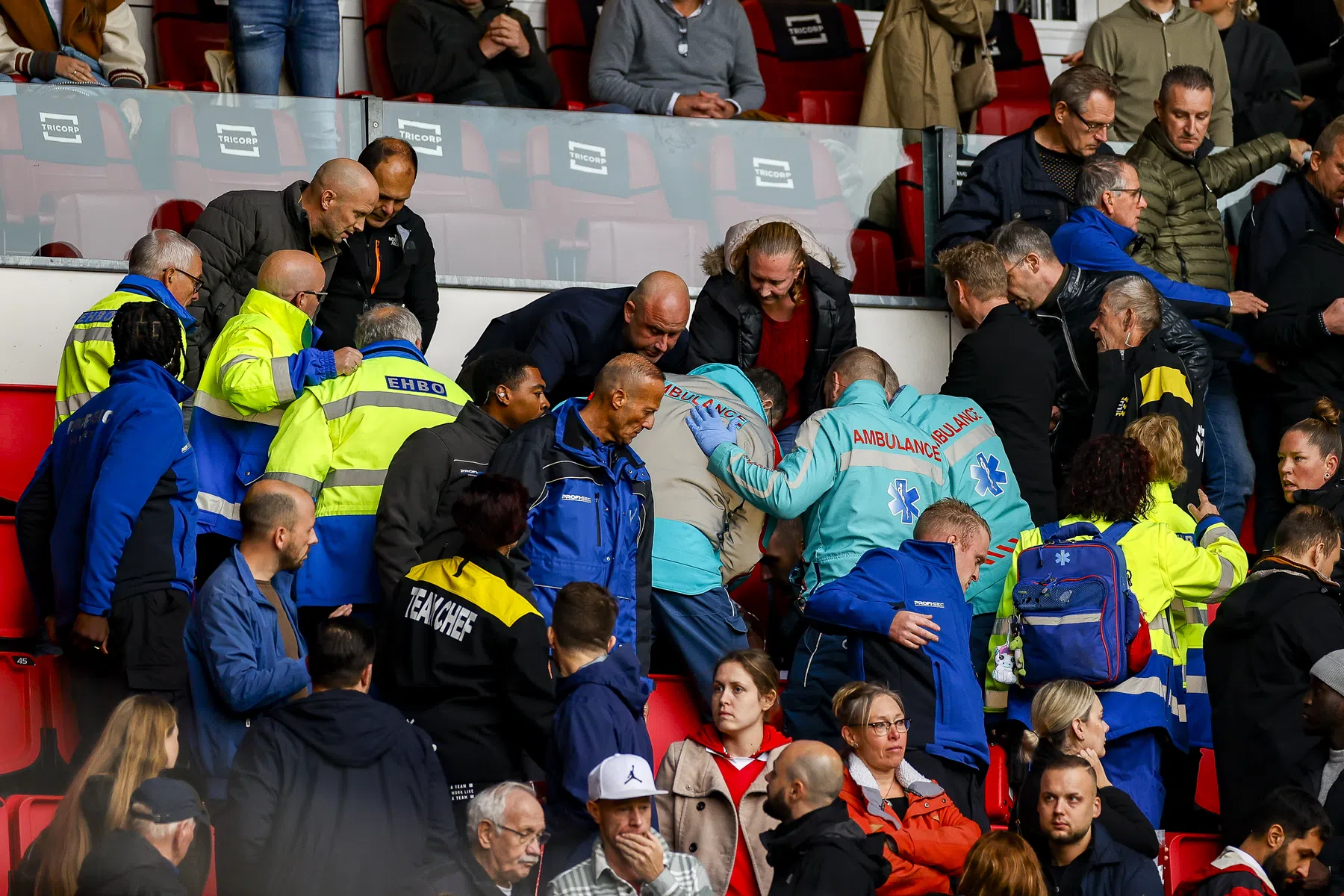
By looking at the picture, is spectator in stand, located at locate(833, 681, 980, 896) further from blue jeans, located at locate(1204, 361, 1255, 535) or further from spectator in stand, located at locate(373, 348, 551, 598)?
blue jeans, located at locate(1204, 361, 1255, 535)

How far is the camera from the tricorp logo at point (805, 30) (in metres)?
11.9

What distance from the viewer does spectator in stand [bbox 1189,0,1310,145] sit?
10.9m

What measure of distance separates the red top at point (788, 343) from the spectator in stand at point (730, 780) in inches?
75.7

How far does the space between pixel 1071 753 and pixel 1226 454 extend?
3.14 metres

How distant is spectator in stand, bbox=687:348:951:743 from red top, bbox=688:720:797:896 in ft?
1.31

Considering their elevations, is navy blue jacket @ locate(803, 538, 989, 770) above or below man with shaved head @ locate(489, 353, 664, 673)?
below

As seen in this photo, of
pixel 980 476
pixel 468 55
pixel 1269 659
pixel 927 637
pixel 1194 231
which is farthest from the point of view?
pixel 468 55

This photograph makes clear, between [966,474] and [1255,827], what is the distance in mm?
1801

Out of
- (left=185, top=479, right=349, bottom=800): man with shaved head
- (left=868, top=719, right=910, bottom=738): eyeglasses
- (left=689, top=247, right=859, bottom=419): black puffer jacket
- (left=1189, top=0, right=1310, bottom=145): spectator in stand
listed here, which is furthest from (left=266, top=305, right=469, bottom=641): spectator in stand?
(left=1189, top=0, right=1310, bottom=145): spectator in stand

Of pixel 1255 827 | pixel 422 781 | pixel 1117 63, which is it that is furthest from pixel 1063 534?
pixel 1117 63

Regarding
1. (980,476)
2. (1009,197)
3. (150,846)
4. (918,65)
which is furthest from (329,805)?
(918,65)

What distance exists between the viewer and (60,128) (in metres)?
8.21

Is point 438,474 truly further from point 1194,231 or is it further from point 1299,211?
point 1299,211

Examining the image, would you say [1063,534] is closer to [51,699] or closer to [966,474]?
[966,474]
